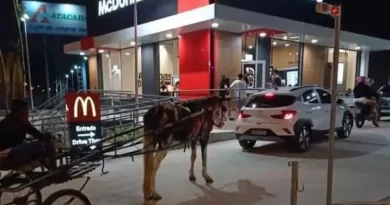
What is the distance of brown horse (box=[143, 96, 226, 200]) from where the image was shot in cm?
570

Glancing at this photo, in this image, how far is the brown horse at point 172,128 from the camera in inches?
225

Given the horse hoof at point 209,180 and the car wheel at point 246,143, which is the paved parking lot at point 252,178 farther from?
the car wheel at point 246,143

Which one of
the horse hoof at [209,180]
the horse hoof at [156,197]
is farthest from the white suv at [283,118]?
the horse hoof at [156,197]

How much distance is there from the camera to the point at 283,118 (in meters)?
8.92

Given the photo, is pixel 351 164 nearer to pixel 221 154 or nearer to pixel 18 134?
pixel 221 154

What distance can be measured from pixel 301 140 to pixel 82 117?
554 centimetres

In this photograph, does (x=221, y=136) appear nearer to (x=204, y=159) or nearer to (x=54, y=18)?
(x=204, y=159)

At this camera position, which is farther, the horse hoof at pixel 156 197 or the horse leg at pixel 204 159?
the horse leg at pixel 204 159

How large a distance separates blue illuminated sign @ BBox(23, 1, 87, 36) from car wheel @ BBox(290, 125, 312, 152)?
19.0 metres

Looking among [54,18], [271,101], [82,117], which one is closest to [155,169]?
[82,117]

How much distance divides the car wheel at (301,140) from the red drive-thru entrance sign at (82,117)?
195 inches

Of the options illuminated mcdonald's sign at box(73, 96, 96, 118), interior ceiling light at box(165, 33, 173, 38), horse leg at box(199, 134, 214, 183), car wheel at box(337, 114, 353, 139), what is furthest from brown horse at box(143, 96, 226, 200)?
interior ceiling light at box(165, 33, 173, 38)

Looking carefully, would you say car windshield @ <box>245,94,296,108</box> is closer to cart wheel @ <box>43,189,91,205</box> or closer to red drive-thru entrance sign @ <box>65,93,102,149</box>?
red drive-thru entrance sign @ <box>65,93,102,149</box>

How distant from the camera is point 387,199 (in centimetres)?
564
